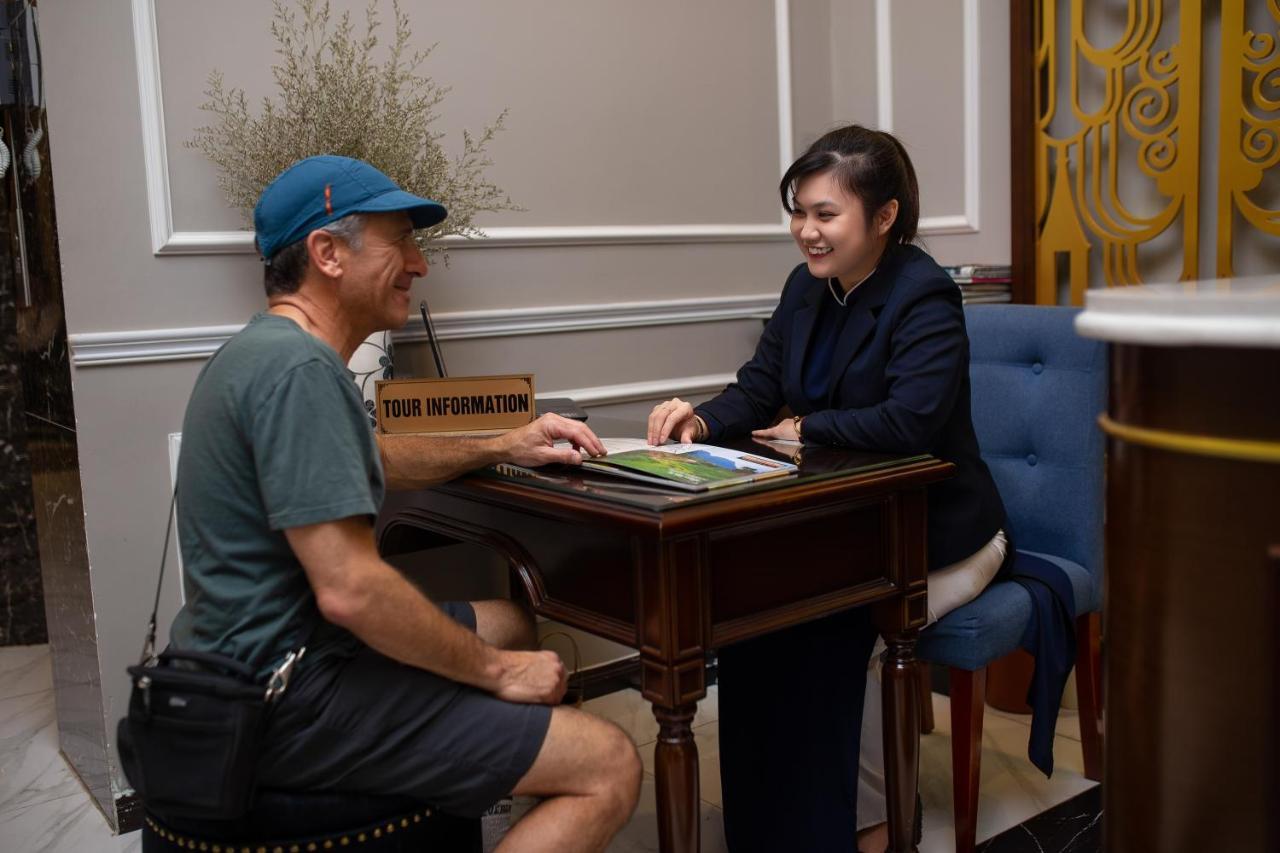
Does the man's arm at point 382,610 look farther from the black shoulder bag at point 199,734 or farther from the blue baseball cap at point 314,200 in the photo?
the blue baseball cap at point 314,200

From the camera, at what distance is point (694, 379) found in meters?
3.36

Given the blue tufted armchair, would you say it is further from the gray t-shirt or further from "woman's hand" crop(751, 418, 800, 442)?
the gray t-shirt

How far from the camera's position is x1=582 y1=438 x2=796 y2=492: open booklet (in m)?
1.71

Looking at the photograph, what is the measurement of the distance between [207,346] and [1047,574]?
1809mm

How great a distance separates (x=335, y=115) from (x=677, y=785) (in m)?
1.51

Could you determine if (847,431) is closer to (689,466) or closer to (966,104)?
(689,466)

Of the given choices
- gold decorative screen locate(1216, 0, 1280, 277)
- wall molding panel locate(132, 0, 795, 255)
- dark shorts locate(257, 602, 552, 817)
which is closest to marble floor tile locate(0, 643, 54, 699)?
wall molding panel locate(132, 0, 795, 255)

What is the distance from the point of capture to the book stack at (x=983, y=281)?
323 cm

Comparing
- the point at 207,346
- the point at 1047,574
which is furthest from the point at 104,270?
the point at 1047,574

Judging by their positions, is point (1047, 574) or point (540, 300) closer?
point (1047, 574)

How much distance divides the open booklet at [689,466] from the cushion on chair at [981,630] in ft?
1.82

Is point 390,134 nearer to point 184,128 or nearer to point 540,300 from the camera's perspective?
point 184,128

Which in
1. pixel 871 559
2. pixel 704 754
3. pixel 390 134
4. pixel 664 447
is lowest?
pixel 704 754

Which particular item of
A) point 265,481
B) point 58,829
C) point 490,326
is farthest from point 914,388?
point 58,829
